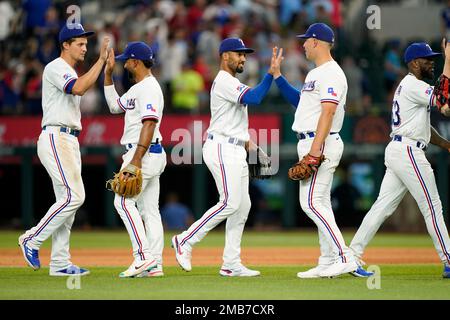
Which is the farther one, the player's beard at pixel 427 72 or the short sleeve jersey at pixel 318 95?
the player's beard at pixel 427 72

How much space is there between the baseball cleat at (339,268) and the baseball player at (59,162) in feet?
7.67

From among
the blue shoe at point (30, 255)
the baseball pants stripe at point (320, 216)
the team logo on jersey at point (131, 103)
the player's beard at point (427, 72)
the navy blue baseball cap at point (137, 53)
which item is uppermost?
the navy blue baseball cap at point (137, 53)

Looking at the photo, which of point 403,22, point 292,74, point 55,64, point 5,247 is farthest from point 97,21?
point 55,64

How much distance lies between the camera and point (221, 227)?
19359mm

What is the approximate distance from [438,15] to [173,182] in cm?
625

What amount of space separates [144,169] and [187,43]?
10.8 metres

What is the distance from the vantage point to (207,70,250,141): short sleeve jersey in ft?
29.2

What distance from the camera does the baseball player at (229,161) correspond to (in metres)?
8.81

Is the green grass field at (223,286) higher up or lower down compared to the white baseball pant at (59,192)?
lower down

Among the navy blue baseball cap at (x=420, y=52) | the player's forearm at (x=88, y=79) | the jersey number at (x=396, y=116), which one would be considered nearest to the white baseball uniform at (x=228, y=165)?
the player's forearm at (x=88, y=79)

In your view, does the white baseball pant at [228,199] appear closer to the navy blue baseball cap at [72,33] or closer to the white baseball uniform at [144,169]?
the white baseball uniform at [144,169]

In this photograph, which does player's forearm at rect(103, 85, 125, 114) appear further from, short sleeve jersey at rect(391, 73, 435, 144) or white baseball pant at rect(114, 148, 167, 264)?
short sleeve jersey at rect(391, 73, 435, 144)

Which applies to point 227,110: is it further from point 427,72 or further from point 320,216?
point 427,72

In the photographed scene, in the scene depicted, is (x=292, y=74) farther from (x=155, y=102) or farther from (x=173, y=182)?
(x=155, y=102)
